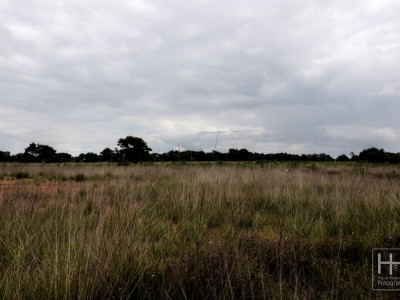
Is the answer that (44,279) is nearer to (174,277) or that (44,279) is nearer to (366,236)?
(174,277)

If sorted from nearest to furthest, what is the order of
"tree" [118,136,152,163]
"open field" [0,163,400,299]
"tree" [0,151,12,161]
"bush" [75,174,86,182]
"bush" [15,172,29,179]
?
"open field" [0,163,400,299], "bush" [75,174,86,182], "bush" [15,172,29,179], "tree" [118,136,152,163], "tree" [0,151,12,161]

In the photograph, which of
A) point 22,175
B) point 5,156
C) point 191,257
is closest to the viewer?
point 191,257

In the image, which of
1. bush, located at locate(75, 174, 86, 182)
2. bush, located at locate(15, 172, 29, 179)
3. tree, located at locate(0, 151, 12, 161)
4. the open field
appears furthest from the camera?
tree, located at locate(0, 151, 12, 161)

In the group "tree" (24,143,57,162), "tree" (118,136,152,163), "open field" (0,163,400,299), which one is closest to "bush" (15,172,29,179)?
"open field" (0,163,400,299)

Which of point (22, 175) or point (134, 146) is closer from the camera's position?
point (22, 175)

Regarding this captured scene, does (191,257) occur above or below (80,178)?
above

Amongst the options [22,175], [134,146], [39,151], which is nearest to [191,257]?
[22,175]

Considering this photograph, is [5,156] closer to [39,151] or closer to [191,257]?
[39,151]

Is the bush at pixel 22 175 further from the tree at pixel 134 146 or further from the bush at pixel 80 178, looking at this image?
the tree at pixel 134 146

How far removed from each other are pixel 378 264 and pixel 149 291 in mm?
2026

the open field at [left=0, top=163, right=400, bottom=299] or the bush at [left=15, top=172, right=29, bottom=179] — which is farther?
the bush at [left=15, top=172, right=29, bottom=179]

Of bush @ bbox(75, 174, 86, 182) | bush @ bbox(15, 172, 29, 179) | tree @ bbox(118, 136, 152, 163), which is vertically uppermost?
tree @ bbox(118, 136, 152, 163)

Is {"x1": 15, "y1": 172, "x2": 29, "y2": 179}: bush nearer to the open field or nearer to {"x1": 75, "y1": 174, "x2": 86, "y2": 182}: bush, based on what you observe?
{"x1": 75, "y1": 174, "x2": 86, "y2": 182}: bush

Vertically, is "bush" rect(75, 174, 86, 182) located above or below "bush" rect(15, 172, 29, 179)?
above
